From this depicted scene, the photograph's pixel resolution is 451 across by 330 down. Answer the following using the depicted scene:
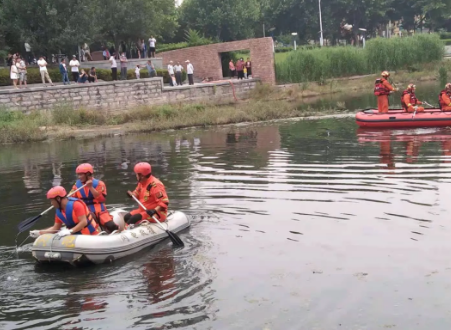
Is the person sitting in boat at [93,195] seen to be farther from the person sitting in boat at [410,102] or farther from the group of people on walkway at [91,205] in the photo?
the person sitting in boat at [410,102]

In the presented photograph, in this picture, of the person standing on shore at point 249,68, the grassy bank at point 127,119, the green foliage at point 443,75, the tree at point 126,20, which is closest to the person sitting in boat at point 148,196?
the grassy bank at point 127,119

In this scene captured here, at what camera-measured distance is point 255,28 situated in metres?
66.1

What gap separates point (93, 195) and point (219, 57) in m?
31.9

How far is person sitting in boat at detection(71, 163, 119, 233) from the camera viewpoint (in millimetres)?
10758

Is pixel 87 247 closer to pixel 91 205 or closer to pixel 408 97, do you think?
pixel 91 205

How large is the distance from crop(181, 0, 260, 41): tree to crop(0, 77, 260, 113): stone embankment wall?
64.4ft

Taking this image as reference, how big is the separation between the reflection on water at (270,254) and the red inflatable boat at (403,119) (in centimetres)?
369

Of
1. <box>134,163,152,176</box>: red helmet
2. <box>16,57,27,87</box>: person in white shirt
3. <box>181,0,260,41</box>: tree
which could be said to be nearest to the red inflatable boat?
<box>134,163,152,176</box>: red helmet

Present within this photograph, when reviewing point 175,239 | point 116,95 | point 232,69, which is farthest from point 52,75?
point 175,239

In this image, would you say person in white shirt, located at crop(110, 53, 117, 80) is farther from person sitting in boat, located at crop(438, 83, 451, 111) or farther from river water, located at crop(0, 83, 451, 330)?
person sitting in boat, located at crop(438, 83, 451, 111)

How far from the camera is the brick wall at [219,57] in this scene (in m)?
39.5

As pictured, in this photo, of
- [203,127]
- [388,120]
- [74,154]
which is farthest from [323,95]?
[74,154]

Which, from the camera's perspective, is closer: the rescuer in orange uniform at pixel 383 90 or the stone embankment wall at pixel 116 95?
the rescuer in orange uniform at pixel 383 90

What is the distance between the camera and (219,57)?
41938 millimetres
